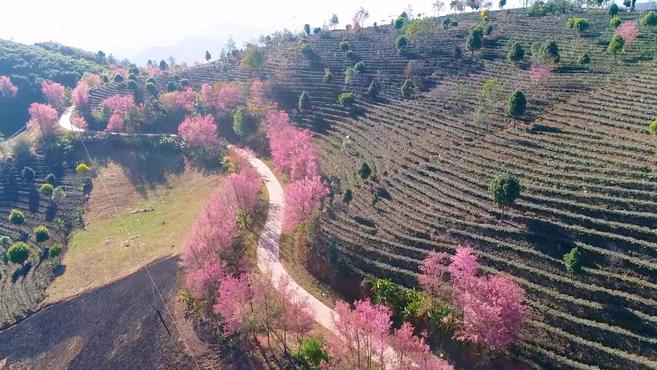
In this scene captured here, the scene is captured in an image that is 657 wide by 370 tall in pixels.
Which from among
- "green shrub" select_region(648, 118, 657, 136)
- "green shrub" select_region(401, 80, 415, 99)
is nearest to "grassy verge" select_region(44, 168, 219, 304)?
"green shrub" select_region(401, 80, 415, 99)

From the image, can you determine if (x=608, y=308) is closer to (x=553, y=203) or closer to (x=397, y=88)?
(x=553, y=203)

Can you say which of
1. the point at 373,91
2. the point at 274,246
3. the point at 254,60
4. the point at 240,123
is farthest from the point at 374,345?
the point at 254,60

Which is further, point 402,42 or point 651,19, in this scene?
point 402,42

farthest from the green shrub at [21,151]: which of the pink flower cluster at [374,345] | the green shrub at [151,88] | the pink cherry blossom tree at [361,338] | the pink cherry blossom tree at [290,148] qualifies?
the pink flower cluster at [374,345]

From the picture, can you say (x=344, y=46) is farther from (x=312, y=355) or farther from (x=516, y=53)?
(x=312, y=355)

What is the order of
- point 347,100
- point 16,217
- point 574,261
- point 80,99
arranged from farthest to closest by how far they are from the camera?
1. point 80,99
2. point 347,100
3. point 16,217
4. point 574,261

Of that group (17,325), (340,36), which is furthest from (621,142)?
(340,36)

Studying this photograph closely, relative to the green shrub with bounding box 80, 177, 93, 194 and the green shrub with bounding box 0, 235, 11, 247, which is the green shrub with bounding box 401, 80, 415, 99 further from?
the green shrub with bounding box 0, 235, 11, 247
